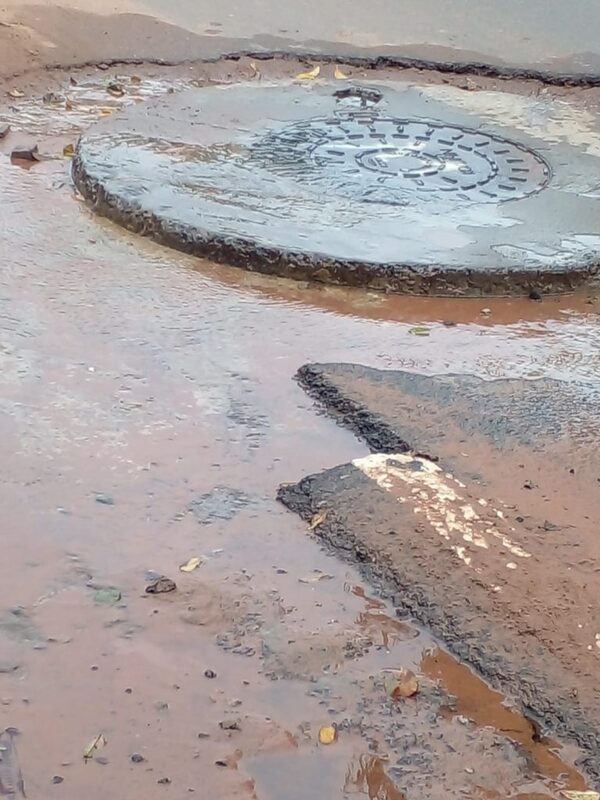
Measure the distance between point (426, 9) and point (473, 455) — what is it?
16.6 feet

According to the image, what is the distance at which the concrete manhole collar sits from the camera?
4.09 meters

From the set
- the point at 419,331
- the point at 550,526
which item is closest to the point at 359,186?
the point at 419,331

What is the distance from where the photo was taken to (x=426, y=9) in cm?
744

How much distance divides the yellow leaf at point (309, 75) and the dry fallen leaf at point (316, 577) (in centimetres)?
417

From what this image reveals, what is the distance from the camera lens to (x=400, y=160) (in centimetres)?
490

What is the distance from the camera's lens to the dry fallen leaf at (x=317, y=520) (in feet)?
9.16

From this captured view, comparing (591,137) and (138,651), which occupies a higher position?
(591,137)

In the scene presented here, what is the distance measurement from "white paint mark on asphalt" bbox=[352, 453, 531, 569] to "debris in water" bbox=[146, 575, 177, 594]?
594mm

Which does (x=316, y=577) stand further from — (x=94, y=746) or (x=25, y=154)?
(x=25, y=154)

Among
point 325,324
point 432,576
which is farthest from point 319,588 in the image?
point 325,324

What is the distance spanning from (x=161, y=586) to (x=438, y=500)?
694 millimetres

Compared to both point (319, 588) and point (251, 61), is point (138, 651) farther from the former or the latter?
point (251, 61)

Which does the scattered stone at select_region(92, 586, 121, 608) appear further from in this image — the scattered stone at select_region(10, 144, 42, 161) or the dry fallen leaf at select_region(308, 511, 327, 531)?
the scattered stone at select_region(10, 144, 42, 161)

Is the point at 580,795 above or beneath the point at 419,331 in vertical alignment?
beneath
